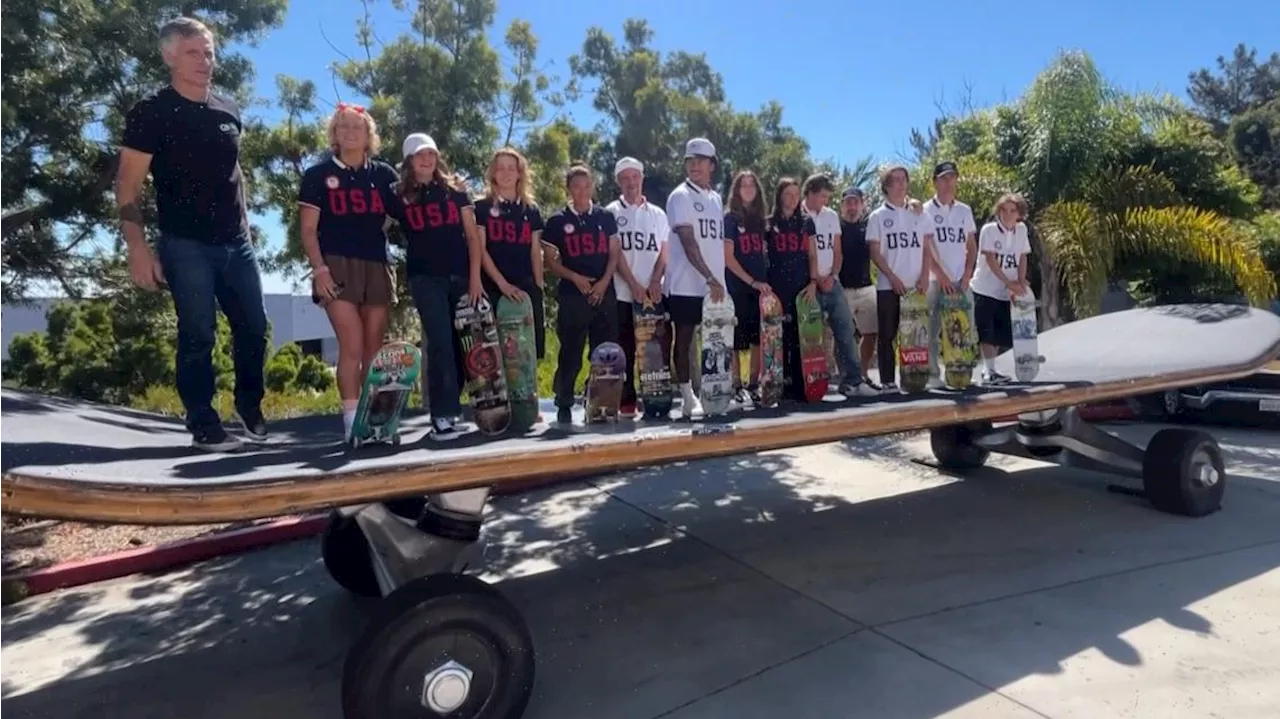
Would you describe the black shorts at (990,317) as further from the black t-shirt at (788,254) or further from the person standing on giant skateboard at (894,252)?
the black t-shirt at (788,254)

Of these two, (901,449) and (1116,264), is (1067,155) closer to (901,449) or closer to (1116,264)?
(1116,264)

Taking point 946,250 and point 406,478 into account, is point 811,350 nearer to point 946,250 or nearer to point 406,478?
point 946,250

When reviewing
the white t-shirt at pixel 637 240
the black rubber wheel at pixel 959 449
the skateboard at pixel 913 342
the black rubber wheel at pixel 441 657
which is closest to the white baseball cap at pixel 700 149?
the white t-shirt at pixel 637 240

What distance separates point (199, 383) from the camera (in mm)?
3934

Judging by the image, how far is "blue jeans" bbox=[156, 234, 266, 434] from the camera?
3.88 meters

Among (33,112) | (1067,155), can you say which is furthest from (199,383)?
(1067,155)

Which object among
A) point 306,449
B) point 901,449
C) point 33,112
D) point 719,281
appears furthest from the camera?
point 901,449

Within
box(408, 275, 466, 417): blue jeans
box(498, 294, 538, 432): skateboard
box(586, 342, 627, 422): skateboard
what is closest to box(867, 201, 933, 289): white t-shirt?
box(586, 342, 627, 422): skateboard

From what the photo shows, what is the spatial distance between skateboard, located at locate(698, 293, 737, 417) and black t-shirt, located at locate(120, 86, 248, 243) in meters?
2.48

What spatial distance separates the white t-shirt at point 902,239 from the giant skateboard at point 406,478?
0.96 m

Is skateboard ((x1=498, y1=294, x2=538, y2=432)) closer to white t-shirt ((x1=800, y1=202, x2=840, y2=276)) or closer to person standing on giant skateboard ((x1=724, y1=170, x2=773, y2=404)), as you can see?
person standing on giant skateboard ((x1=724, y1=170, x2=773, y2=404))

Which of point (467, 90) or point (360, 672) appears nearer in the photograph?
point (360, 672)

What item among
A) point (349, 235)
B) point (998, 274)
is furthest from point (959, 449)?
point (349, 235)

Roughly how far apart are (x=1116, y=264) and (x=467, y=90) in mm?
7408
